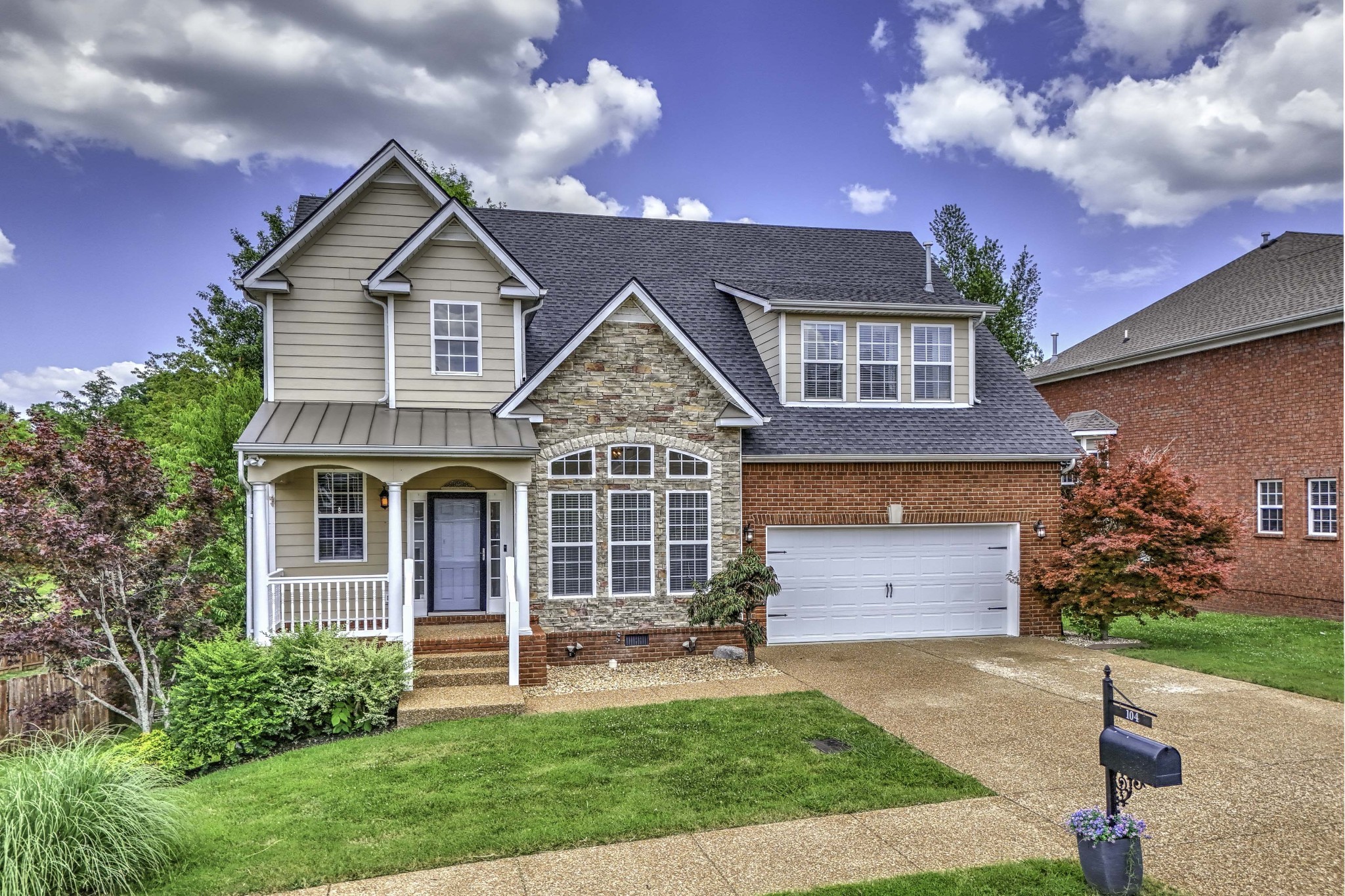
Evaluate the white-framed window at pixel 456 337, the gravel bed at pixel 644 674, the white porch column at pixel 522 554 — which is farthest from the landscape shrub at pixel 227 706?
the white-framed window at pixel 456 337

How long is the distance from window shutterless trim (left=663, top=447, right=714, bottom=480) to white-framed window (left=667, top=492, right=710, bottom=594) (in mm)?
250

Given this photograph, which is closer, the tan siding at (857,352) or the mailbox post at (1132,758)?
the mailbox post at (1132,758)

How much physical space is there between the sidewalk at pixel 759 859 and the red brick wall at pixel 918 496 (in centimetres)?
745

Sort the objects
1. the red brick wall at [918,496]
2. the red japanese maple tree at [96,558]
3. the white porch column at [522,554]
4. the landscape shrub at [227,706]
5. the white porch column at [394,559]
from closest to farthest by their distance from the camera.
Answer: the landscape shrub at [227,706], the red japanese maple tree at [96,558], the white porch column at [394,559], the white porch column at [522,554], the red brick wall at [918,496]

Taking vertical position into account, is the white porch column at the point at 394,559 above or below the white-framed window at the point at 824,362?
below

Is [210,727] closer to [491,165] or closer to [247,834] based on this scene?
[247,834]

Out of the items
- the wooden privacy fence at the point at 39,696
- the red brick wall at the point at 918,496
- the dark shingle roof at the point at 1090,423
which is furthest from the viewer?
the dark shingle roof at the point at 1090,423

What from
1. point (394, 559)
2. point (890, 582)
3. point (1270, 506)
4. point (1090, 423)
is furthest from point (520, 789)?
point (1270, 506)

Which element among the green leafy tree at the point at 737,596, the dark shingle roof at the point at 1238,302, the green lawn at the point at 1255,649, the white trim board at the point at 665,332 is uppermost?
the dark shingle roof at the point at 1238,302

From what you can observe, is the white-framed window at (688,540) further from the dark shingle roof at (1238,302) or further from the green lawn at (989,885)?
the dark shingle roof at (1238,302)

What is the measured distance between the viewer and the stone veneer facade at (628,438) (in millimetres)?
12148

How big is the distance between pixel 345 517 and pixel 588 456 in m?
3.99

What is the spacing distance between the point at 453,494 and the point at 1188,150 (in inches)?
722

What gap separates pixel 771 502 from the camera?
1341 cm
